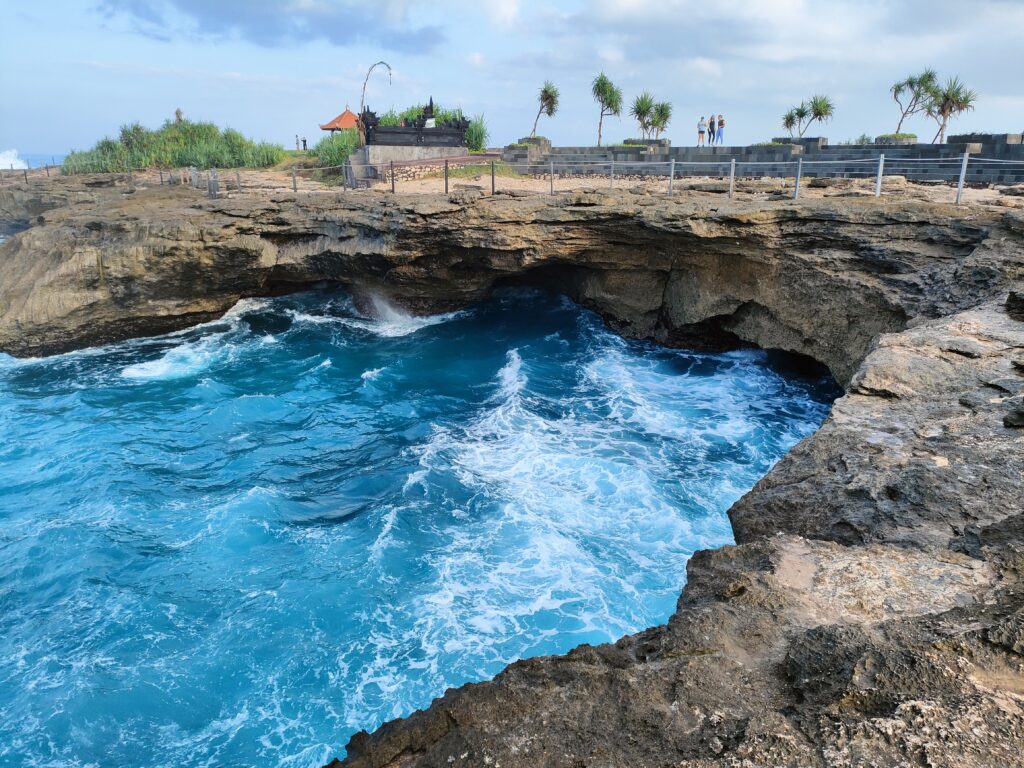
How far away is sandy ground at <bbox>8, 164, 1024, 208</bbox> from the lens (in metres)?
15.4

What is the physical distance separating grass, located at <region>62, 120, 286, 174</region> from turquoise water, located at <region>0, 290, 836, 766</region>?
17431mm

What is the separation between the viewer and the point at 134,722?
7.41 m

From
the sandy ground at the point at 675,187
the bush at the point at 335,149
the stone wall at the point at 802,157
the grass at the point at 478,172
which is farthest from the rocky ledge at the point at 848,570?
the bush at the point at 335,149

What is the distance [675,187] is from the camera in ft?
64.6

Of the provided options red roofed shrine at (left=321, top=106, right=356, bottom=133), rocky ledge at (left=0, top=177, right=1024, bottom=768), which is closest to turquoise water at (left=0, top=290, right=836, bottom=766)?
rocky ledge at (left=0, top=177, right=1024, bottom=768)

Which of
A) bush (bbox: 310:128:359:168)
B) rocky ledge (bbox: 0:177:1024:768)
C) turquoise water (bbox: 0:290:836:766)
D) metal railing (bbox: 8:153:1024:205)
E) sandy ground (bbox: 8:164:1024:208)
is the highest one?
bush (bbox: 310:128:359:168)

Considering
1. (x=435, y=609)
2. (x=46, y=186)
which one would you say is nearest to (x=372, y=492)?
(x=435, y=609)

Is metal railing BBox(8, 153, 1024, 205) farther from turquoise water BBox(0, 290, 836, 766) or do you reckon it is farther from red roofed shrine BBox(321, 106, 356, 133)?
red roofed shrine BBox(321, 106, 356, 133)

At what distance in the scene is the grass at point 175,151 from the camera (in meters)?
32.9

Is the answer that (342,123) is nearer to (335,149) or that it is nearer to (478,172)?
(335,149)

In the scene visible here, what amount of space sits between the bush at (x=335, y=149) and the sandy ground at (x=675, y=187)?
7.04ft

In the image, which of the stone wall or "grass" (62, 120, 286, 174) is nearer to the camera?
the stone wall

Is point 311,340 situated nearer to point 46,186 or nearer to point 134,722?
point 134,722

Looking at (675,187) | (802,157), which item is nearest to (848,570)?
(675,187)
